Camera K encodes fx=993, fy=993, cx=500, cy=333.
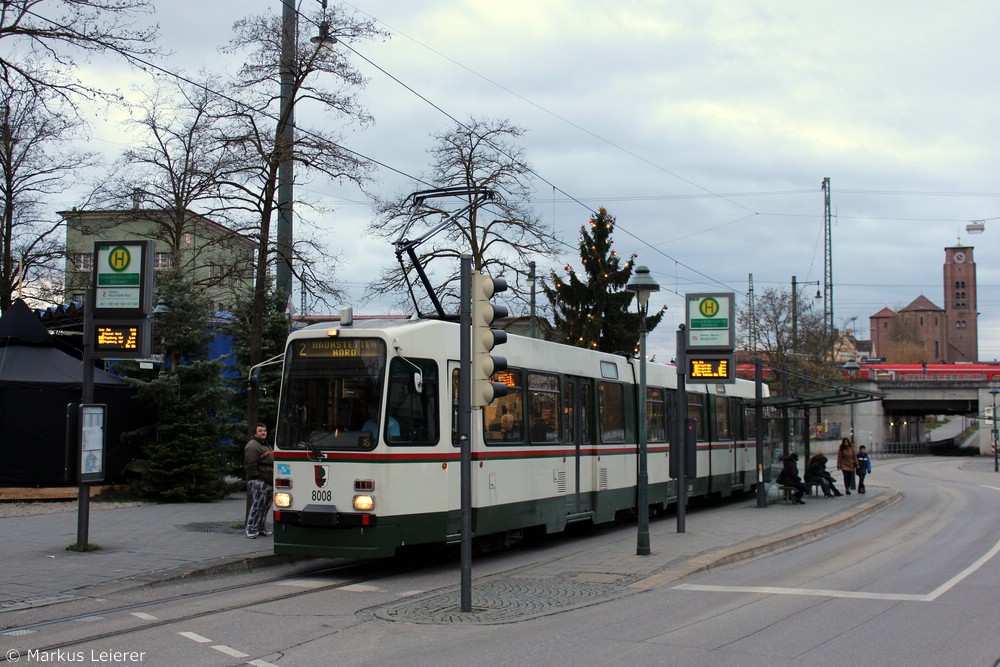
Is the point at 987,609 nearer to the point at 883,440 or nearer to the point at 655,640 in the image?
the point at 655,640

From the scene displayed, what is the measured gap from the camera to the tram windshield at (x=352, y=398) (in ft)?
40.9

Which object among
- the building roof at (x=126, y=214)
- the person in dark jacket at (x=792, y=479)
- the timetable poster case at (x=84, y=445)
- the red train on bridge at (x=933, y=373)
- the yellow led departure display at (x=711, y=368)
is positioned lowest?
the person in dark jacket at (x=792, y=479)

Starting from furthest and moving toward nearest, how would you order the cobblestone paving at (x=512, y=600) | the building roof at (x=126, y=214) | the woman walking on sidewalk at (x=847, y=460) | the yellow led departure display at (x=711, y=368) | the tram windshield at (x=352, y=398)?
1. the building roof at (x=126, y=214)
2. the woman walking on sidewalk at (x=847, y=460)
3. the yellow led departure display at (x=711, y=368)
4. the tram windshield at (x=352, y=398)
5. the cobblestone paving at (x=512, y=600)

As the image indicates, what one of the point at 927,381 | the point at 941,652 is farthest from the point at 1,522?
the point at 927,381

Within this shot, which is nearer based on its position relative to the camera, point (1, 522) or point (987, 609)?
point (987, 609)

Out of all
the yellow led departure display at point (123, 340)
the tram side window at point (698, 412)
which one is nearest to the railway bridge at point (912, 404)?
the tram side window at point (698, 412)

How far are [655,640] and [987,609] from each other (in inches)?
156

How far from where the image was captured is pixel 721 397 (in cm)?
2488

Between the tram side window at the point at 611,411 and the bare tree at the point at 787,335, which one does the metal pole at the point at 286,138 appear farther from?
the bare tree at the point at 787,335

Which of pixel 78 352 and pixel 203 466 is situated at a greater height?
pixel 78 352

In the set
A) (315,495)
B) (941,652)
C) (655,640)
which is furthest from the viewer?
(315,495)

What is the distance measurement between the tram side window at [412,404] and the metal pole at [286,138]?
523 centimetres

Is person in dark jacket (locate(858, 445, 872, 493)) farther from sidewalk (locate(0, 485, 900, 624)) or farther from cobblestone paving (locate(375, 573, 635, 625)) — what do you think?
cobblestone paving (locate(375, 573, 635, 625))

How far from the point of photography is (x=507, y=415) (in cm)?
1452
